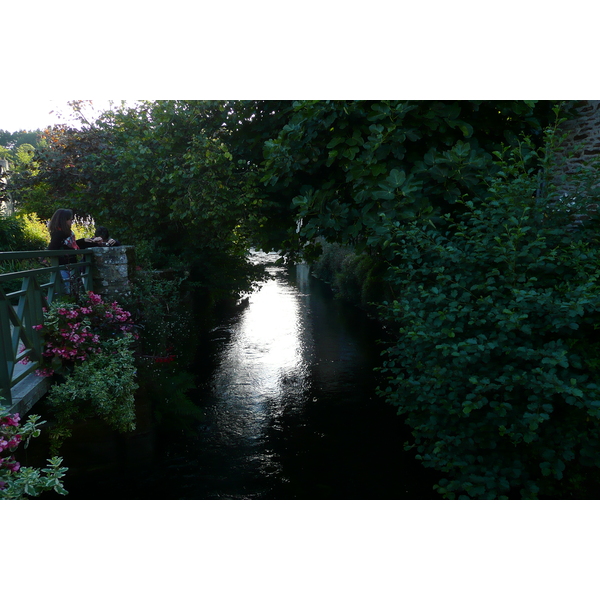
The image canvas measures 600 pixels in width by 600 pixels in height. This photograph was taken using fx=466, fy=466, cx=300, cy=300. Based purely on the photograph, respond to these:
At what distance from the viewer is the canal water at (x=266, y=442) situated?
5902 millimetres

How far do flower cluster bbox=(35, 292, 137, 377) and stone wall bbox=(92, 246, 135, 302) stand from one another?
60 cm

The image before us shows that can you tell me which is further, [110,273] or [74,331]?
[110,273]

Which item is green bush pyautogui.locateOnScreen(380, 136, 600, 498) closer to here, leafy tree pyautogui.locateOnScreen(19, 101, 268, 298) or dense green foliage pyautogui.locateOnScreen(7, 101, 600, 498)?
dense green foliage pyautogui.locateOnScreen(7, 101, 600, 498)

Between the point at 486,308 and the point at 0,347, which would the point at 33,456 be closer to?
the point at 0,347

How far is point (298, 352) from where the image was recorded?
1197cm

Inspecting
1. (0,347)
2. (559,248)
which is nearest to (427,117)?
(559,248)

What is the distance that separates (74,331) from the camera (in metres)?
4.93

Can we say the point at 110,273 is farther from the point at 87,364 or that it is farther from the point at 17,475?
the point at 17,475

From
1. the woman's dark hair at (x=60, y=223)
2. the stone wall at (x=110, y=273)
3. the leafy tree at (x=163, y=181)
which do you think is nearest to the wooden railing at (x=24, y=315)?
the stone wall at (x=110, y=273)

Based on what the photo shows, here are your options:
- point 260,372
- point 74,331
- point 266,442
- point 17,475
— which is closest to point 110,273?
point 74,331

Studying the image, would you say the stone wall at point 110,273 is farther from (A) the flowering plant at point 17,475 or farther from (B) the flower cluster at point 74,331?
(A) the flowering plant at point 17,475

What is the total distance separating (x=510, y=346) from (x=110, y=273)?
5.02m

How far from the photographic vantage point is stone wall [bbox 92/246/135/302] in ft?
20.7

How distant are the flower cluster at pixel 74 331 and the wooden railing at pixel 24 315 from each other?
10cm
